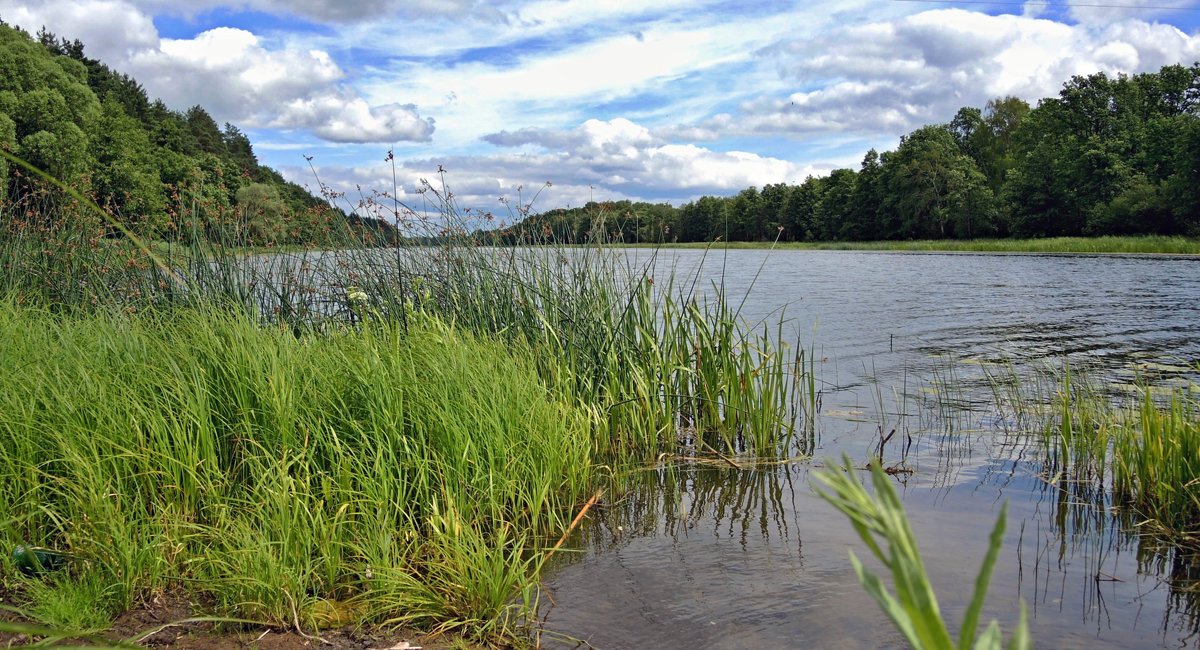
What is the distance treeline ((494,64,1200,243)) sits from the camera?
1945 inches

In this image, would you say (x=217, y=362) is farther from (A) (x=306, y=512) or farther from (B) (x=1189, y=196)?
(B) (x=1189, y=196)

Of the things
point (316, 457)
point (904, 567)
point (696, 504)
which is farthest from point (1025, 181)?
point (904, 567)

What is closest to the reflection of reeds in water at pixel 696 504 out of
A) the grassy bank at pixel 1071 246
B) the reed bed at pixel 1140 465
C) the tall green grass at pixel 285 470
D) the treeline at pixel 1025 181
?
the tall green grass at pixel 285 470

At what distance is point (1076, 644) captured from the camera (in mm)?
3840

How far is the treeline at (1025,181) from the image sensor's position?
162 ft

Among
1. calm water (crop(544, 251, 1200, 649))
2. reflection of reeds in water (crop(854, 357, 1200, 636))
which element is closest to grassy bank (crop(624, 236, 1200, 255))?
calm water (crop(544, 251, 1200, 649))

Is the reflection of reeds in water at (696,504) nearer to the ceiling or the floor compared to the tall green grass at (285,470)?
nearer to the floor

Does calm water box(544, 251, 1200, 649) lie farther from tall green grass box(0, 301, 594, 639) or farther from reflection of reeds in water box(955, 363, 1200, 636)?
tall green grass box(0, 301, 594, 639)

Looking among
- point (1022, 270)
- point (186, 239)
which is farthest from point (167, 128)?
point (186, 239)

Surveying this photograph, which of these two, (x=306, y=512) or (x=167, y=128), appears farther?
(x=167, y=128)

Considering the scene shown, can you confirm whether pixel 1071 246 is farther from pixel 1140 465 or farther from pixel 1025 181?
pixel 1140 465

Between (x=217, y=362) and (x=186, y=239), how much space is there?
14.5ft

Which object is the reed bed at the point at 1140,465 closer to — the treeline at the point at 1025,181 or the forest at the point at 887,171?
the forest at the point at 887,171

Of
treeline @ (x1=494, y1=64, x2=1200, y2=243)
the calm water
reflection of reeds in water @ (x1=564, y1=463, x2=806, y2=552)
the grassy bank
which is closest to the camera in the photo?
the calm water
